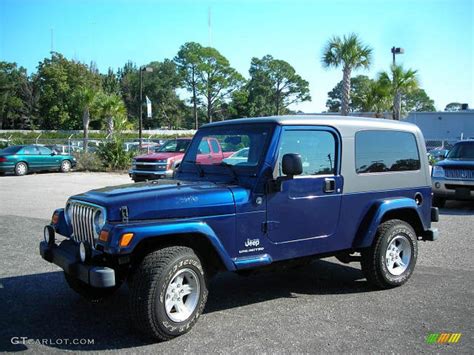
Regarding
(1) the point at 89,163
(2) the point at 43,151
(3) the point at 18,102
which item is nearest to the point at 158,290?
(2) the point at 43,151

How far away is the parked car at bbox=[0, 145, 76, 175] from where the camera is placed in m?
22.1

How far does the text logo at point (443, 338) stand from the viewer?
4.07m

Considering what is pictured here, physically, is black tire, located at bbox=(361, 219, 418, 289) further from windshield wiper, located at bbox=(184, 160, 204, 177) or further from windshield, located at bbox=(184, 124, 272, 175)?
windshield wiper, located at bbox=(184, 160, 204, 177)

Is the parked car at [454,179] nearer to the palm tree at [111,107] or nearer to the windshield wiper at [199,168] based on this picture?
the windshield wiper at [199,168]

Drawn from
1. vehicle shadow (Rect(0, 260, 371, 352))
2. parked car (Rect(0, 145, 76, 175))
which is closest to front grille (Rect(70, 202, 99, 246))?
vehicle shadow (Rect(0, 260, 371, 352))

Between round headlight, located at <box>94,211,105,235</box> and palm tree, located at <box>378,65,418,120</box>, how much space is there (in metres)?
24.1

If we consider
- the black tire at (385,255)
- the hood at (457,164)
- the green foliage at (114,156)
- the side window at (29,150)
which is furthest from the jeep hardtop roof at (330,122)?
the side window at (29,150)

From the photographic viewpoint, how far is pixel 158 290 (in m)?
3.92

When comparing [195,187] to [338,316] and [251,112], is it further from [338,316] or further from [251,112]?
[251,112]

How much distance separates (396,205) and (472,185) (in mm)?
6873

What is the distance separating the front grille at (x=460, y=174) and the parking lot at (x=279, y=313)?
15.3ft

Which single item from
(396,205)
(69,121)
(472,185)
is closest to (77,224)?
(396,205)

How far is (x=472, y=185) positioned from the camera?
1128 cm

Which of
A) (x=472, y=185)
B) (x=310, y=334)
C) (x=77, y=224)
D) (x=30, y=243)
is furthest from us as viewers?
(x=472, y=185)
